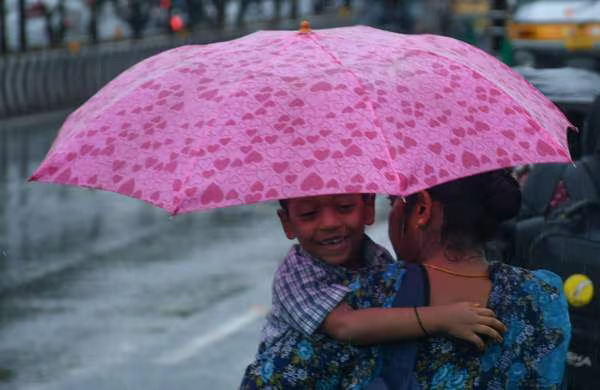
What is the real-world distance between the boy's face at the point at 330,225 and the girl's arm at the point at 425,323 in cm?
23

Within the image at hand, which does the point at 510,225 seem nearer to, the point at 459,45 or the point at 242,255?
the point at 459,45

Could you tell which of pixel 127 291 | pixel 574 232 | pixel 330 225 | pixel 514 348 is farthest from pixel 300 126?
pixel 127 291

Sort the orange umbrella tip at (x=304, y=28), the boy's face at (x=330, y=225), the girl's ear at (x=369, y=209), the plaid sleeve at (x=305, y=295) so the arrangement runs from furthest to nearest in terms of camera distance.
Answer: the orange umbrella tip at (x=304, y=28) < the girl's ear at (x=369, y=209) < the boy's face at (x=330, y=225) < the plaid sleeve at (x=305, y=295)

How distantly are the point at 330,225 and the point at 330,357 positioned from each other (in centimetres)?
30

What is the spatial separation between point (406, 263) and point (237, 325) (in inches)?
263

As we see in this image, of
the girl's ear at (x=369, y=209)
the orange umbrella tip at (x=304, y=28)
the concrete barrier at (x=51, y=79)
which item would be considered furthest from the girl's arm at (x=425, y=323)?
the concrete barrier at (x=51, y=79)

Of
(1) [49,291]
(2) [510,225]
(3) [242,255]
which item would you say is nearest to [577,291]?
(2) [510,225]

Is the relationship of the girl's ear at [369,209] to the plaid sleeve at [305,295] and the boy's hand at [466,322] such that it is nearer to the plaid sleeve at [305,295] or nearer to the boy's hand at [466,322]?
the plaid sleeve at [305,295]

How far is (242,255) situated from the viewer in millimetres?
12547

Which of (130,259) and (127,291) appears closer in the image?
(127,291)

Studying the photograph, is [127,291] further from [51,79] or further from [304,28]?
[51,79]

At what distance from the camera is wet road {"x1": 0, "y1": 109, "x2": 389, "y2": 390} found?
28.8ft

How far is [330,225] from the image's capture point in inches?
132

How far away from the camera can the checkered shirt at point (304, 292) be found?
10.6 feet
